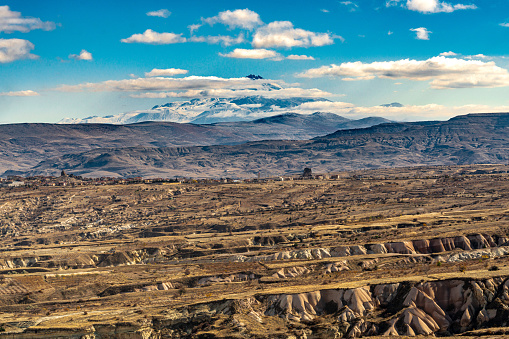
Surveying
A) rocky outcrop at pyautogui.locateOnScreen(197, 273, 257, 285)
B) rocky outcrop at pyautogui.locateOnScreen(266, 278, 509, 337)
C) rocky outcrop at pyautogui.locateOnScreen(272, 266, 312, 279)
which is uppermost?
rocky outcrop at pyautogui.locateOnScreen(266, 278, 509, 337)

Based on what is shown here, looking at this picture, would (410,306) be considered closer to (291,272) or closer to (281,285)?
(281,285)

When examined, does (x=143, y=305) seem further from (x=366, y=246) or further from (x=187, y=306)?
(x=366, y=246)

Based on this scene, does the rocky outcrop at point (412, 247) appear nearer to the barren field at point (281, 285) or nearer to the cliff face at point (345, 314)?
the barren field at point (281, 285)

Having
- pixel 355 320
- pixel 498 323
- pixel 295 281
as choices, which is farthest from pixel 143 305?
pixel 498 323

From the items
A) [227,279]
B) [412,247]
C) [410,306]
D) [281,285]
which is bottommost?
[227,279]

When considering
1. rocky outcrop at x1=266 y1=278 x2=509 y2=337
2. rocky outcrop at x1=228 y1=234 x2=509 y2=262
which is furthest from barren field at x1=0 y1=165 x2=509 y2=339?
rocky outcrop at x1=228 y1=234 x2=509 y2=262

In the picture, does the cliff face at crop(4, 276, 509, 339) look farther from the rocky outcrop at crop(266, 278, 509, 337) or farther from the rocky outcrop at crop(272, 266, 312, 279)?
the rocky outcrop at crop(272, 266, 312, 279)

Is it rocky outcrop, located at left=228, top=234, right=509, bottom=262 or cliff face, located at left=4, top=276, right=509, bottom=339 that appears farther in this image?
rocky outcrop, located at left=228, top=234, right=509, bottom=262

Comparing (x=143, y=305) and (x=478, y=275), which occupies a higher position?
(x=478, y=275)

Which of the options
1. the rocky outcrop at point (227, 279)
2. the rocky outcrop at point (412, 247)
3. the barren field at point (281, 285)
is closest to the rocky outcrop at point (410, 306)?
the barren field at point (281, 285)

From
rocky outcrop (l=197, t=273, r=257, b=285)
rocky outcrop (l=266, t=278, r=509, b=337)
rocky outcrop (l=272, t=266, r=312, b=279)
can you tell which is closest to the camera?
rocky outcrop (l=266, t=278, r=509, b=337)

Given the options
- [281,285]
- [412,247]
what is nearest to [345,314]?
[281,285]
